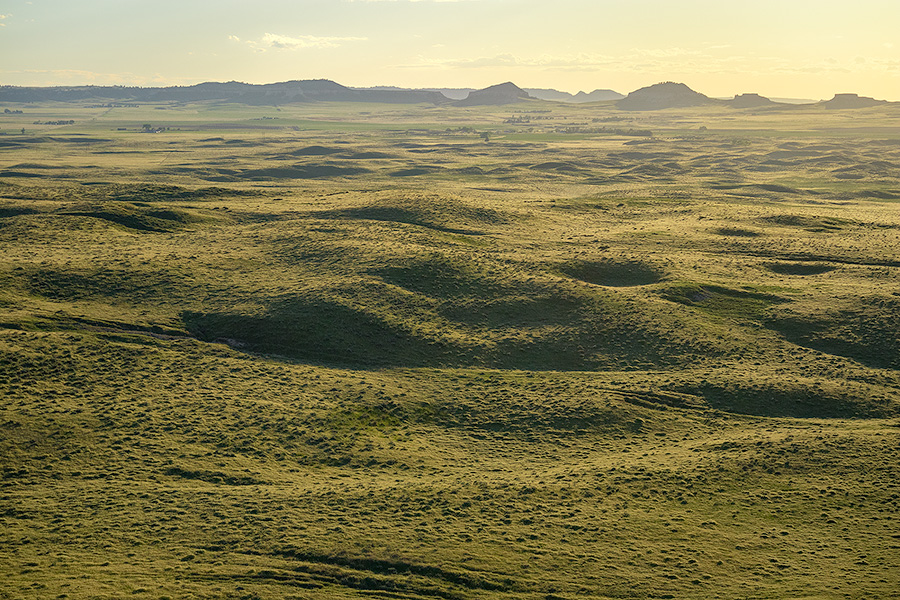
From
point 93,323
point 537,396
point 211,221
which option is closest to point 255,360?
point 93,323

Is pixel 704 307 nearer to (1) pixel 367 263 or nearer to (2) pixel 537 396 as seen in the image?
(2) pixel 537 396

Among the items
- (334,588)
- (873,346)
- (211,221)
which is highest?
(211,221)

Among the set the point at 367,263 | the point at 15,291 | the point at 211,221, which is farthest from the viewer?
the point at 211,221

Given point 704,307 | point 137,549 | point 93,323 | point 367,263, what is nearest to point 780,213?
point 704,307

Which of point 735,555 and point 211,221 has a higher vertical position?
point 211,221

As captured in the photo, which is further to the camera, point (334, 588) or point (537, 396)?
point (537, 396)

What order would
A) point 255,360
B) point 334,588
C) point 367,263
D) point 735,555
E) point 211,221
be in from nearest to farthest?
1. point 334,588
2. point 735,555
3. point 255,360
4. point 367,263
5. point 211,221
